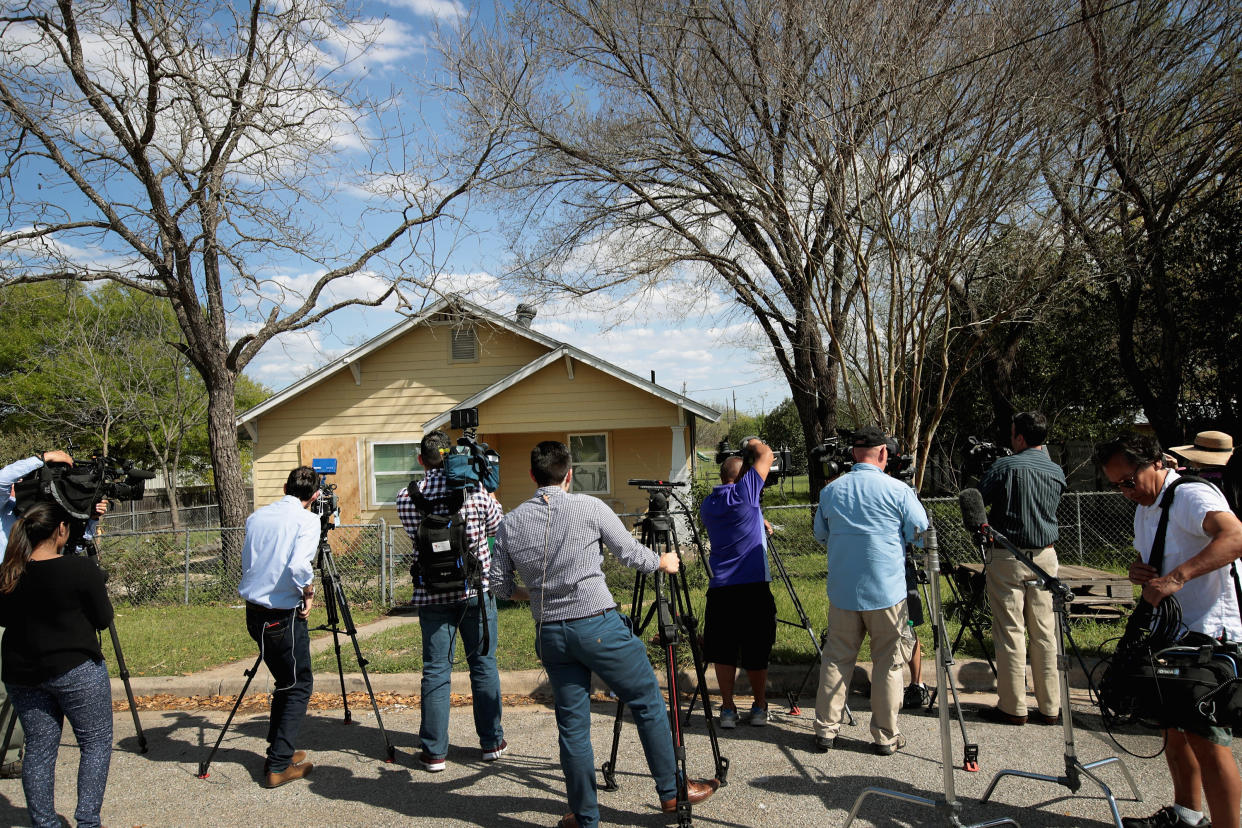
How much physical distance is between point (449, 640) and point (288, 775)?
4.00 ft

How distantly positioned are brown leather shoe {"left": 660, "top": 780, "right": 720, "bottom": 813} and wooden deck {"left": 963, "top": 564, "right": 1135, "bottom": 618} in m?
3.82

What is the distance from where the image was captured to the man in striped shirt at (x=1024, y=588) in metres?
5.11

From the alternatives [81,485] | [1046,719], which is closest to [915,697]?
[1046,719]

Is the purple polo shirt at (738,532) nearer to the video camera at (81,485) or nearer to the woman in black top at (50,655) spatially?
the woman in black top at (50,655)

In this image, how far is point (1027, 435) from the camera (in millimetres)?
5281

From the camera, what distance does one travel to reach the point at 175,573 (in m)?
11.4

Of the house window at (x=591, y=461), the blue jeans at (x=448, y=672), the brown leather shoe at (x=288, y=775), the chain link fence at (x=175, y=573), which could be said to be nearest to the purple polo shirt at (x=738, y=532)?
the blue jeans at (x=448, y=672)

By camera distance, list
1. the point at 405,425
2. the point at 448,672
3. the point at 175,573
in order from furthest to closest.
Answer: the point at 405,425 < the point at 175,573 < the point at 448,672

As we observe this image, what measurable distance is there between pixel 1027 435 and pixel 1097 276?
7.04 metres

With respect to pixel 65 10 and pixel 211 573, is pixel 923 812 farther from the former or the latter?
pixel 65 10

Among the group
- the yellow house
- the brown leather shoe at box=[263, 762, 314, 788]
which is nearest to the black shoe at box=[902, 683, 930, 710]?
the brown leather shoe at box=[263, 762, 314, 788]

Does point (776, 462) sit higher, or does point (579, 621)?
point (776, 462)

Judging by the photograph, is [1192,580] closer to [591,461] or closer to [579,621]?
[579,621]

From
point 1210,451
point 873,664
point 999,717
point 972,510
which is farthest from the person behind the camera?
point 999,717
